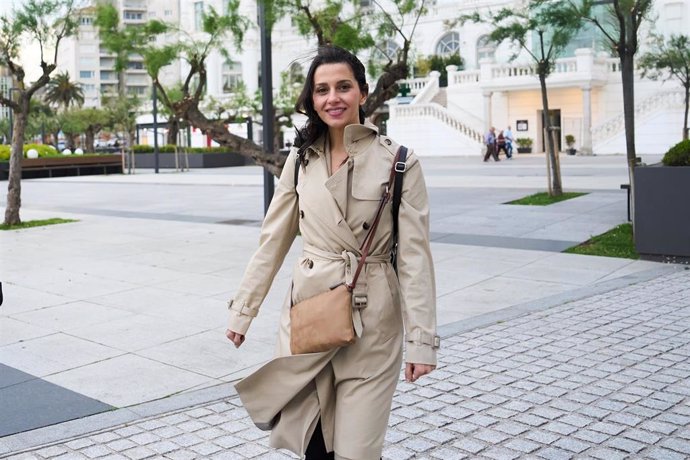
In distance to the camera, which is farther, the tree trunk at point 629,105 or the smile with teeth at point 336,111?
the tree trunk at point 629,105

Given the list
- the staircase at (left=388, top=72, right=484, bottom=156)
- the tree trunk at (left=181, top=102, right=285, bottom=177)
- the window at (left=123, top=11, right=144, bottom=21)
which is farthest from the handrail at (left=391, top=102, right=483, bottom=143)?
the window at (left=123, top=11, right=144, bottom=21)

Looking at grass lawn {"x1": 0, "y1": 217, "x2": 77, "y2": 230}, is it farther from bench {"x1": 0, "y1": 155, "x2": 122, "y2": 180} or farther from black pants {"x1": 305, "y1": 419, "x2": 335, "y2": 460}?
bench {"x1": 0, "y1": 155, "x2": 122, "y2": 180}

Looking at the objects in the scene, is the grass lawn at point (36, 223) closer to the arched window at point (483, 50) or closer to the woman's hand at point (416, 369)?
the woman's hand at point (416, 369)

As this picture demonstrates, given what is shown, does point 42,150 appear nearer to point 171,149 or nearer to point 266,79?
point 171,149

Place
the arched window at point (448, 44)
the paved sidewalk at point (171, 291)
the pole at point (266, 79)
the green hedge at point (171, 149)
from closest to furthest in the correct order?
the paved sidewalk at point (171, 291), the pole at point (266, 79), the green hedge at point (171, 149), the arched window at point (448, 44)

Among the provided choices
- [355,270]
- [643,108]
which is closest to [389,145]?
[355,270]

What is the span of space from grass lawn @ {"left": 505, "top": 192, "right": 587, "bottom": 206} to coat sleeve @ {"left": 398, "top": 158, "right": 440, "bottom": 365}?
44.5 feet

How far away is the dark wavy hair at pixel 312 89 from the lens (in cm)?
302

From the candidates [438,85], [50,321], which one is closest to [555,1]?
[50,321]

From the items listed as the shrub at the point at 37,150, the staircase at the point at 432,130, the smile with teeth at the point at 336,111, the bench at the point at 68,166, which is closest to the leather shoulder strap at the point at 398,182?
the smile with teeth at the point at 336,111

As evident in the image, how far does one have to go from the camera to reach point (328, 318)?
285 centimetres

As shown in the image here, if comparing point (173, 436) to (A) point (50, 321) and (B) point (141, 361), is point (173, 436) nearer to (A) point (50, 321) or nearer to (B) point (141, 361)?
(B) point (141, 361)

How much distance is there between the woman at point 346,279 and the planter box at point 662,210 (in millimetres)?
7873

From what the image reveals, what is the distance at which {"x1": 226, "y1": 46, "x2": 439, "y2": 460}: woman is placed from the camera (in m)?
2.88
